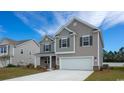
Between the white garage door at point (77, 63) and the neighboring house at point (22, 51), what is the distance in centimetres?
456

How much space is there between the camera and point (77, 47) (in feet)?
69.3

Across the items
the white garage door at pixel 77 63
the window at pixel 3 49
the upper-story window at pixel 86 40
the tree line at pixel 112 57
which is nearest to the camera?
the white garage door at pixel 77 63

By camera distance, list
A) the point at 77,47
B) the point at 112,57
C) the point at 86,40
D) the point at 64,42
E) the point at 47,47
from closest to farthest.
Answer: the point at 86,40 → the point at 77,47 → the point at 64,42 → the point at 112,57 → the point at 47,47

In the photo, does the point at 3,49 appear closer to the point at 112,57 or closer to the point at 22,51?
the point at 22,51

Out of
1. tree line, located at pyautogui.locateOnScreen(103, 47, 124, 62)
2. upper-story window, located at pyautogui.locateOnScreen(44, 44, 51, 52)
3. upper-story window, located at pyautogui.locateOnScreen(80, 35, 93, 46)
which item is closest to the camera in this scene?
upper-story window, located at pyautogui.locateOnScreen(80, 35, 93, 46)

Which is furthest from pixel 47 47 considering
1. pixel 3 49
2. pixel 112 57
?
pixel 3 49

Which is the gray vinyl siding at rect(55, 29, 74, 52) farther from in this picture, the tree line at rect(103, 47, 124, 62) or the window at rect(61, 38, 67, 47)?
the tree line at rect(103, 47, 124, 62)

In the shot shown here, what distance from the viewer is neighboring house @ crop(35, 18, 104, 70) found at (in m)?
20.0

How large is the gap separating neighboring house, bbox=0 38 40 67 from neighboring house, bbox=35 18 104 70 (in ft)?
5.25

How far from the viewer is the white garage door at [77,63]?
19.9m

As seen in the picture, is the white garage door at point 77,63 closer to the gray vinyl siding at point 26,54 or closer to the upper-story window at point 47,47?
the upper-story window at point 47,47

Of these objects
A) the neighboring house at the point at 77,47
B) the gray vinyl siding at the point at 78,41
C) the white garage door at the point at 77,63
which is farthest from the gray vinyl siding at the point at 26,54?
the white garage door at the point at 77,63

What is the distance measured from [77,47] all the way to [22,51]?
26.1 feet

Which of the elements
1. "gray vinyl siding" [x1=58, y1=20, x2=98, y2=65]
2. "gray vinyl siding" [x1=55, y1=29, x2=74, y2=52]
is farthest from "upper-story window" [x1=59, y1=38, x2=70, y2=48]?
"gray vinyl siding" [x1=58, y1=20, x2=98, y2=65]
